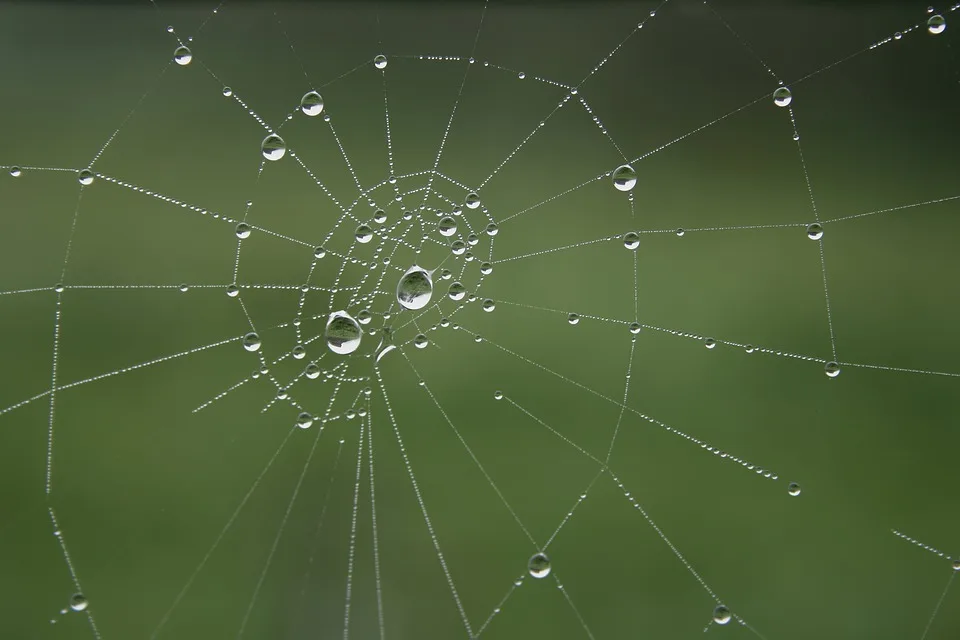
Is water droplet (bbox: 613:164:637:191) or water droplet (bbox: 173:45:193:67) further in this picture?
water droplet (bbox: 613:164:637:191)

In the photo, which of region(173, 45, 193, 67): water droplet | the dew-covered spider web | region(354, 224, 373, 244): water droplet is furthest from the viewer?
the dew-covered spider web

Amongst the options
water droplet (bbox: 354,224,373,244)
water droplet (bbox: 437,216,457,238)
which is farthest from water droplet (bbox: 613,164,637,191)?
water droplet (bbox: 354,224,373,244)

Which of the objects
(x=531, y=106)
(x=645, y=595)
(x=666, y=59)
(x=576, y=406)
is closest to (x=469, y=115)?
(x=531, y=106)

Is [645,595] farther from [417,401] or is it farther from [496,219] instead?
[496,219]

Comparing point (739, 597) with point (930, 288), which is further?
point (930, 288)

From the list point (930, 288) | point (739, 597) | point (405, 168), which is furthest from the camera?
point (930, 288)

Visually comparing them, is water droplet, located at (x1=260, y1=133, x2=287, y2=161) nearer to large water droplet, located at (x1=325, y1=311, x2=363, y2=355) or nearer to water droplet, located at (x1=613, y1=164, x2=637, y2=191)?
large water droplet, located at (x1=325, y1=311, x2=363, y2=355)
